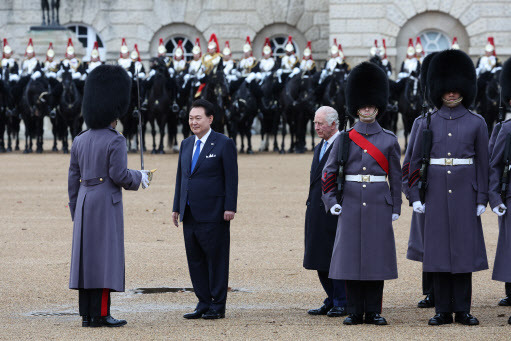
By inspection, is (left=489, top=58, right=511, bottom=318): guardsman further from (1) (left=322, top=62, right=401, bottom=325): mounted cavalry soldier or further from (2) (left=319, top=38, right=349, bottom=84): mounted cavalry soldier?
(2) (left=319, top=38, right=349, bottom=84): mounted cavalry soldier

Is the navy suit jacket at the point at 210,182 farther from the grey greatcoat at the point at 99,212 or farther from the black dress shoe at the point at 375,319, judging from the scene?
the black dress shoe at the point at 375,319

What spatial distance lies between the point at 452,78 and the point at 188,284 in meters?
2.44

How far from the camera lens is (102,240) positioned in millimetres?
6391


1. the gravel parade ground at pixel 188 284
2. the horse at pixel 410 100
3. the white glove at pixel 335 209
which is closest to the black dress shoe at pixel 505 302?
the gravel parade ground at pixel 188 284

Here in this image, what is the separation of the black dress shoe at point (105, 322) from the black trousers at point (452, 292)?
1.83 metres

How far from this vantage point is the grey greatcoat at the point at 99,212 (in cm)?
636

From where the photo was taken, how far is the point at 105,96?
659 cm

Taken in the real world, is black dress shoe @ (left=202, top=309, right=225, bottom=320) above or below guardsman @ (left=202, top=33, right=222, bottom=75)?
below

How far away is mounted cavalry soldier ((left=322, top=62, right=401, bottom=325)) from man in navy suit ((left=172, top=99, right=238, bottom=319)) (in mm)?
691

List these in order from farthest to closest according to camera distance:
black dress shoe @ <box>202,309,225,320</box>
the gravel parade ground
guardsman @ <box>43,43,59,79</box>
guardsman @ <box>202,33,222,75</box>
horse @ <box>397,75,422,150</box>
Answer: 1. guardsman @ <box>43,43,59,79</box>
2. horse @ <box>397,75,422,150</box>
3. guardsman @ <box>202,33,222,75</box>
4. black dress shoe @ <box>202,309,225,320</box>
5. the gravel parade ground

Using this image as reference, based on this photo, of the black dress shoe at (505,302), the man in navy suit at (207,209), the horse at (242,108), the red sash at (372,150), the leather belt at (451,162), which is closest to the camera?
the red sash at (372,150)

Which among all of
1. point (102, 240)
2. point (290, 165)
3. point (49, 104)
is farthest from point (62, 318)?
point (49, 104)

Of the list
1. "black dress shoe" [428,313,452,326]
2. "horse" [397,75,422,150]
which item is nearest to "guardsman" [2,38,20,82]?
"horse" [397,75,422,150]

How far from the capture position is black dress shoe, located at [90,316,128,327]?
632 cm
